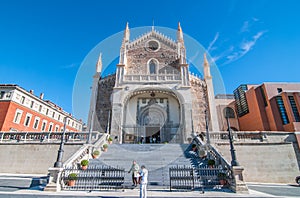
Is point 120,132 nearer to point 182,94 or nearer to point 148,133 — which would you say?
point 148,133

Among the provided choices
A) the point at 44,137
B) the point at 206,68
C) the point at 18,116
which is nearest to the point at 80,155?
the point at 44,137

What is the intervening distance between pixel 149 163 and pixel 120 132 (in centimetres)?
807

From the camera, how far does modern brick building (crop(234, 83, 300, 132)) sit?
16094 mm

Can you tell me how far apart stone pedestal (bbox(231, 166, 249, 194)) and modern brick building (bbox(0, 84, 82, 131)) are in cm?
1682

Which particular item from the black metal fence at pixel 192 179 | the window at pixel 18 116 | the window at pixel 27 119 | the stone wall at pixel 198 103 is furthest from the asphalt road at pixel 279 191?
the window at pixel 27 119

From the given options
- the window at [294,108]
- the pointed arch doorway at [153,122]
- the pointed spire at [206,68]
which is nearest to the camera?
the window at [294,108]

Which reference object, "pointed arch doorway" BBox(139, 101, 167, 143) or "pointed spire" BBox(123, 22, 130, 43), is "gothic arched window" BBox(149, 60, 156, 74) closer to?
"pointed arch doorway" BBox(139, 101, 167, 143)

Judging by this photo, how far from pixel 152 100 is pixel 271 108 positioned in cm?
1429

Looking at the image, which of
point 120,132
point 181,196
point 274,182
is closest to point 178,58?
point 120,132

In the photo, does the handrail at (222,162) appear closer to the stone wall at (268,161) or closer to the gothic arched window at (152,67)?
the stone wall at (268,161)

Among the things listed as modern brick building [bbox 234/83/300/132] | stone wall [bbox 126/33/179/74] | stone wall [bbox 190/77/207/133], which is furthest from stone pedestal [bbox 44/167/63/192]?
modern brick building [bbox 234/83/300/132]

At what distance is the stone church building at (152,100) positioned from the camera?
18359 mm

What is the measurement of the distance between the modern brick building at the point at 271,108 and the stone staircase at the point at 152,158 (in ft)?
37.0

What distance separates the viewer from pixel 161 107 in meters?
20.4
